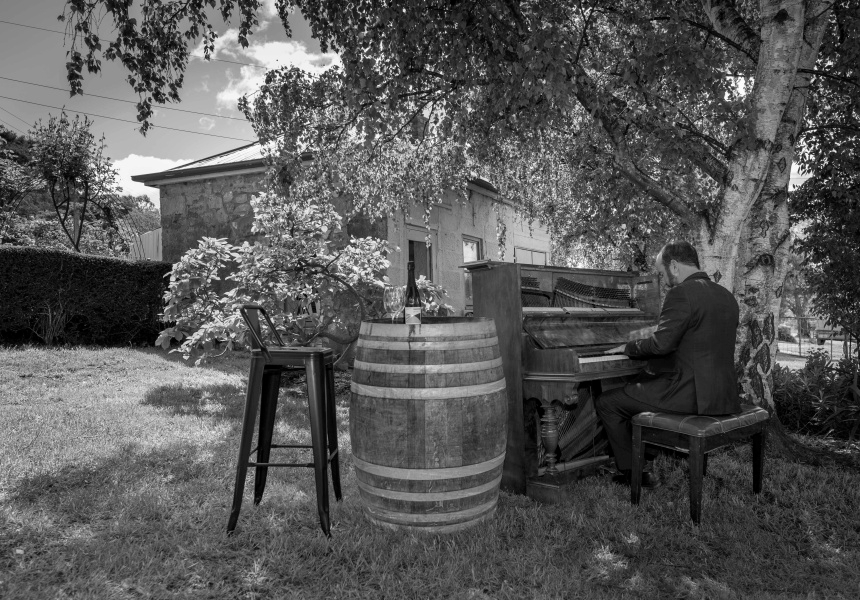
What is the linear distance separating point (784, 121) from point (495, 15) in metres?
3.09

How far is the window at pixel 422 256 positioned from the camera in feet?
38.8

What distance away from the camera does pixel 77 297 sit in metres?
10.4

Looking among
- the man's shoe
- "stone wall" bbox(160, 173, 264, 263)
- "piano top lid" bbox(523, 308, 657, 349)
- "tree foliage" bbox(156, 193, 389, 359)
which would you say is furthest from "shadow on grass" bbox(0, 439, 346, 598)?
"stone wall" bbox(160, 173, 264, 263)

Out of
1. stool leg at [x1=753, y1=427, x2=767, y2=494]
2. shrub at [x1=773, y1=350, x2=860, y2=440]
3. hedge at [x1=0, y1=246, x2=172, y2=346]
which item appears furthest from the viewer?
hedge at [x1=0, y1=246, x2=172, y2=346]

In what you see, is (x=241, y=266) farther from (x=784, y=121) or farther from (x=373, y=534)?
(x=784, y=121)

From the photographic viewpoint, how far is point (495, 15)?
5.97 metres

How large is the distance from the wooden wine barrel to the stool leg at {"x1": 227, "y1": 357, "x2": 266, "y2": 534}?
583mm

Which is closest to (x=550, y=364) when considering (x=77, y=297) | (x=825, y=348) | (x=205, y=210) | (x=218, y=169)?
(x=218, y=169)

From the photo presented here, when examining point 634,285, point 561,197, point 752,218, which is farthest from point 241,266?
point 561,197

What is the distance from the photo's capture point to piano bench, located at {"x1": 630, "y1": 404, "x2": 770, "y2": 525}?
11.3ft

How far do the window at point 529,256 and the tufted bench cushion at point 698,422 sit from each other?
37.3ft

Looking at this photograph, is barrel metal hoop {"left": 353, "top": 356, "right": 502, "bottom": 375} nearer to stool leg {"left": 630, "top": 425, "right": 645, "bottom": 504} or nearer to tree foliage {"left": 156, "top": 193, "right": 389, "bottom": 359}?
stool leg {"left": 630, "top": 425, "right": 645, "bottom": 504}

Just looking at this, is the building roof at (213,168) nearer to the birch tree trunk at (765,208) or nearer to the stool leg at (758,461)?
the birch tree trunk at (765,208)

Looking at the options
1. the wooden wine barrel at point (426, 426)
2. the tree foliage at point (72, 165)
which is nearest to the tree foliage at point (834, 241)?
the wooden wine barrel at point (426, 426)
